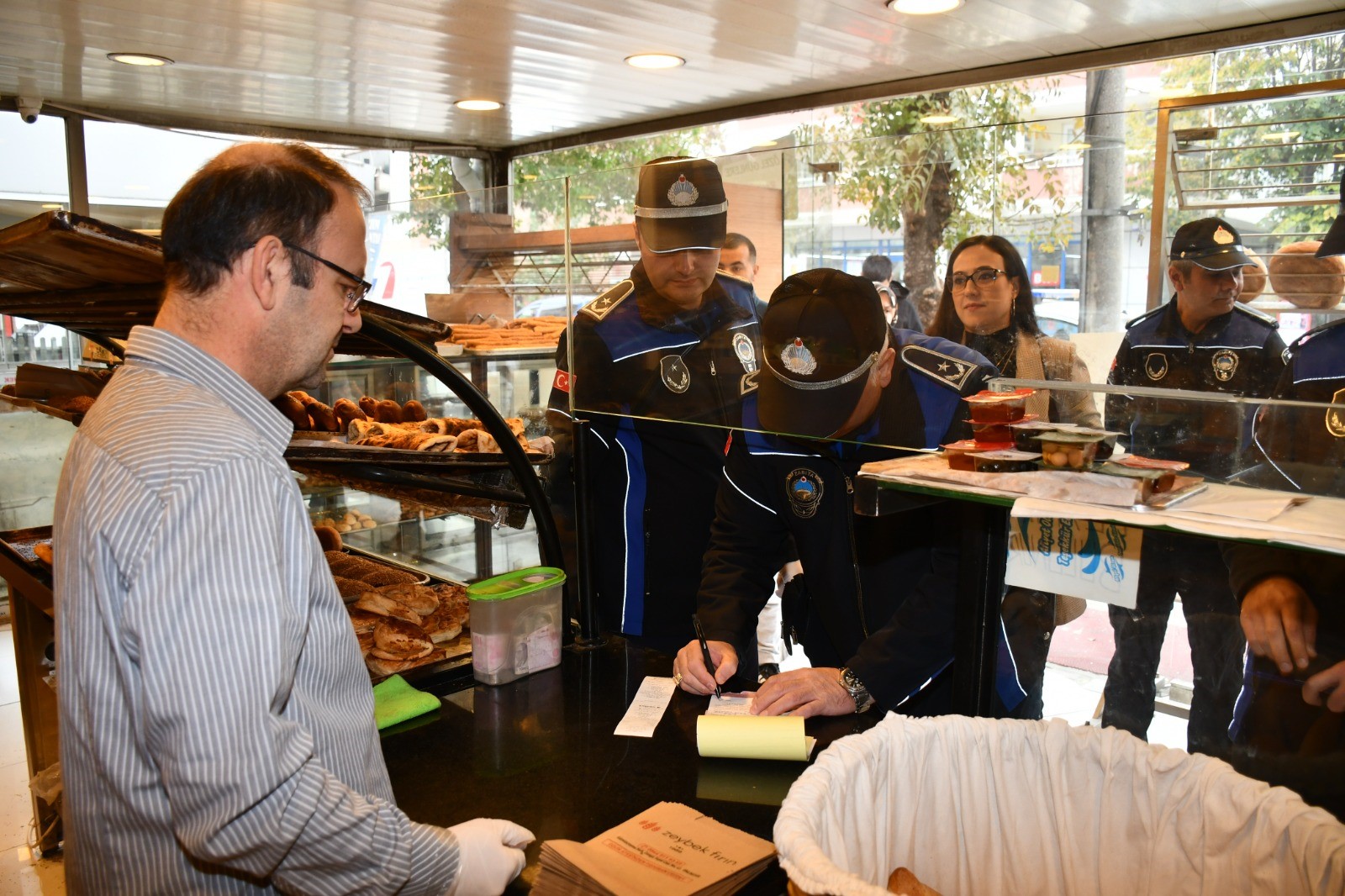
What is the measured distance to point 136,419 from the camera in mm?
1055

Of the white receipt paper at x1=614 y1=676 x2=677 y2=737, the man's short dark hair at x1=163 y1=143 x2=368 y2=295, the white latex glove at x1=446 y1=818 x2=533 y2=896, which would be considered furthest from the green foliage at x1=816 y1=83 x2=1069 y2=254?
the white latex glove at x1=446 y1=818 x2=533 y2=896

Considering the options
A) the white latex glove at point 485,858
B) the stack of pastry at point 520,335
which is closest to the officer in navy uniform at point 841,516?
the white latex glove at point 485,858

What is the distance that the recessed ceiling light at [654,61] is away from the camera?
13.3 ft

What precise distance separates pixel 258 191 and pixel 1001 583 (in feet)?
3.74

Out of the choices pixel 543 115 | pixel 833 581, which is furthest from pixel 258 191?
pixel 543 115

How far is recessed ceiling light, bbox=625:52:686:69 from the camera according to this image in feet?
13.3

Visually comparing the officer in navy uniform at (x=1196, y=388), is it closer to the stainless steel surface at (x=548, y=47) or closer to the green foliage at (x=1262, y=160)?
the green foliage at (x=1262, y=160)

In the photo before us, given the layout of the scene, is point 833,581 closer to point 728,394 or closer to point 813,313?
point 728,394

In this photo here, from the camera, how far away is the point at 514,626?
2021 mm

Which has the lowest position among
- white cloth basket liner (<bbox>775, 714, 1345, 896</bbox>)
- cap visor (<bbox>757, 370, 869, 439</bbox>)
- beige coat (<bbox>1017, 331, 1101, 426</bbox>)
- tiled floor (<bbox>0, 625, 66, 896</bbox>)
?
tiled floor (<bbox>0, 625, 66, 896</bbox>)

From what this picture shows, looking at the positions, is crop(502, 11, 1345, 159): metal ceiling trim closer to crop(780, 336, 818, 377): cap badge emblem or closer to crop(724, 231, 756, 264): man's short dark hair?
crop(724, 231, 756, 264): man's short dark hair

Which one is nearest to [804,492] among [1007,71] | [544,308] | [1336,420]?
[1336,420]

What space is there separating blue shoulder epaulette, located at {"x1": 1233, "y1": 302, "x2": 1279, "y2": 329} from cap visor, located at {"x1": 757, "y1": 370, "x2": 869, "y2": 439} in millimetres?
594

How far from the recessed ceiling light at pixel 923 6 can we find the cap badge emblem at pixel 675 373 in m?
1.90
